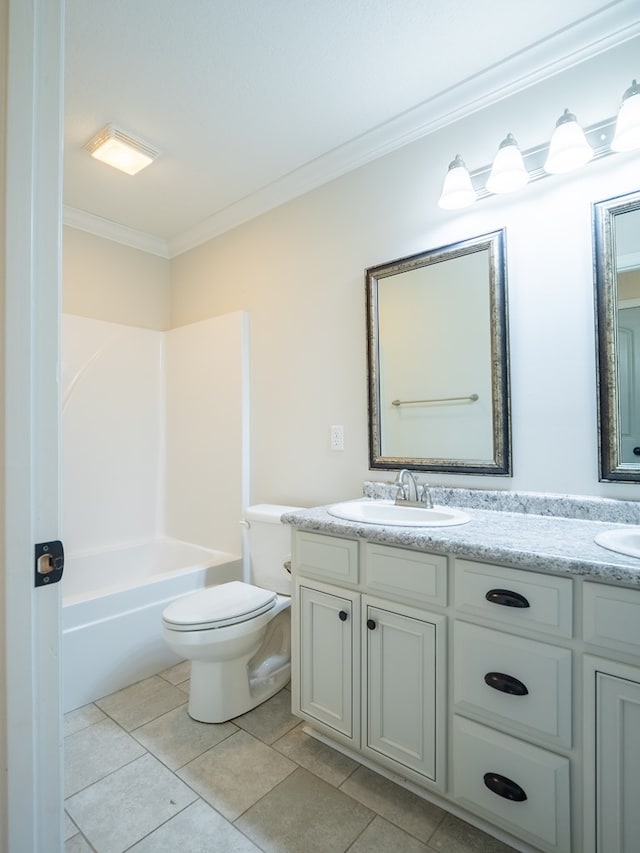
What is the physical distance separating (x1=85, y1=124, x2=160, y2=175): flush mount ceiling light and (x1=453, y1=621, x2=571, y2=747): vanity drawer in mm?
2371

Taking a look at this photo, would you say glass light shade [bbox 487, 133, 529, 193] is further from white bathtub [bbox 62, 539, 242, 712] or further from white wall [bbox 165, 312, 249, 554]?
white bathtub [bbox 62, 539, 242, 712]

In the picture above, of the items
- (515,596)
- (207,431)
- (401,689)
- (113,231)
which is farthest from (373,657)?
(113,231)

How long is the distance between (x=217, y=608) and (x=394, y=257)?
65.9 inches

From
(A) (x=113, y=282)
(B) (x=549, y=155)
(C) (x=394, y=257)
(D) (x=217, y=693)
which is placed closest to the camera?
(B) (x=549, y=155)

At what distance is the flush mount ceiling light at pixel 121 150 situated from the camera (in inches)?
78.5

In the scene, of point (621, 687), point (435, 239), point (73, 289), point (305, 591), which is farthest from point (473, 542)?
point (73, 289)

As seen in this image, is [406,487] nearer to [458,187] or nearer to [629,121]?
[458,187]

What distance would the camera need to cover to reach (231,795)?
1401 millimetres

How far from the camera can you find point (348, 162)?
2.13 m

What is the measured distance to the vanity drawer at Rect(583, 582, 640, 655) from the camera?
0.96 m

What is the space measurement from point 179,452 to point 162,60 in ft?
6.84

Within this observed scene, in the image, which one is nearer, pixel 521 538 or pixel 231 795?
pixel 521 538

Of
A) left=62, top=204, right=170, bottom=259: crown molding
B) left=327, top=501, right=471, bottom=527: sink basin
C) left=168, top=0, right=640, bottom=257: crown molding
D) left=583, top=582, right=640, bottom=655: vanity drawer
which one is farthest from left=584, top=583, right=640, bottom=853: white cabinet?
left=62, top=204, right=170, bottom=259: crown molding

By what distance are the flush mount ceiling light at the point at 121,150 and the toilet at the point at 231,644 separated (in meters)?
1.85
